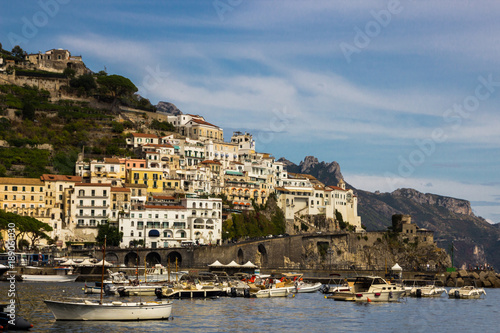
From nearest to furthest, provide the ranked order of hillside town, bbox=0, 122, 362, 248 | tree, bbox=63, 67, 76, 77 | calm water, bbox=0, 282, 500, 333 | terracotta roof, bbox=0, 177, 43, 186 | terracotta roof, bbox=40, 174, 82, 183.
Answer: calm water, bbox=0, 282, 500, 333, terracotta roof, bbox=0, 177, 43, 186, hillside town, bbox=0, 122, 362, 248, terracotta roof, bbox=40, 174, 82, 183, tree, bbox=63, 67, 76, 77

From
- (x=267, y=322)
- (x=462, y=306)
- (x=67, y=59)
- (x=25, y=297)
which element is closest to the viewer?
(x=267, y=322)

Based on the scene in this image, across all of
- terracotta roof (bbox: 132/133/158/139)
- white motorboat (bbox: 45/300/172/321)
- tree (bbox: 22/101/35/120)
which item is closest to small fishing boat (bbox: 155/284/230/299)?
white motorboat (bbox: 45/300/172/321)

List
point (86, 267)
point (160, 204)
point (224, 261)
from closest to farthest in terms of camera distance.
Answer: point (86, 267) < point (224, 261) < point (160, 204)

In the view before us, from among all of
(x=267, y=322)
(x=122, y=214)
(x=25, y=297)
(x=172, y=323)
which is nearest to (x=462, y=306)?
(x=267, y=322)

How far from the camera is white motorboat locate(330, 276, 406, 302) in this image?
6431 cm

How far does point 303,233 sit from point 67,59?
211ft

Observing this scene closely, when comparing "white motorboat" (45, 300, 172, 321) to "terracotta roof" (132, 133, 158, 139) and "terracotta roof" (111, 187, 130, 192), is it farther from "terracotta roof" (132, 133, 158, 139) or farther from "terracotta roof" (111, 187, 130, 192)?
"terracotta roof" (132, 133, 158, 139)

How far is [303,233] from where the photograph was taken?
127m

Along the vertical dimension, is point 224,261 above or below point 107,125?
below

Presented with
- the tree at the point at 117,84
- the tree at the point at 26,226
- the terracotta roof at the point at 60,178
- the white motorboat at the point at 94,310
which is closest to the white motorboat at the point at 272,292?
the white motorboat at the point at 94,310

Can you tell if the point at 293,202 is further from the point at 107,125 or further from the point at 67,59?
the point at 67,59

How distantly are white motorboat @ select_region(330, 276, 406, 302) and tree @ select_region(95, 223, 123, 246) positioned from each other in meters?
43.7

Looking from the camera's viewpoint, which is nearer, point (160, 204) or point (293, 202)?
point (160, 204)

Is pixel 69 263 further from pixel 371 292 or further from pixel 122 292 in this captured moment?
pixel 371 292
